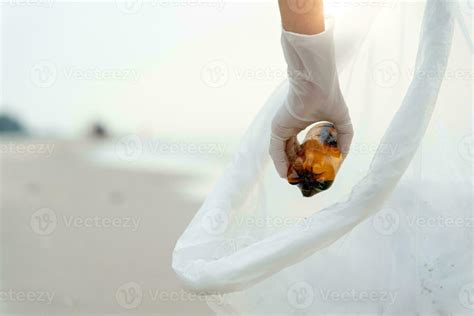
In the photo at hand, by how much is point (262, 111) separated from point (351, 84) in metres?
0.16

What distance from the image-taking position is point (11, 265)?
2.19 m

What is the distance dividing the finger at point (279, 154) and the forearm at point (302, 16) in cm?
19

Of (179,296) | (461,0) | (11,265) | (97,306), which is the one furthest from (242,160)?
(11,265)

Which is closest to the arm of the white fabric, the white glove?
the white glove

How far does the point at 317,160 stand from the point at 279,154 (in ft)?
0.21

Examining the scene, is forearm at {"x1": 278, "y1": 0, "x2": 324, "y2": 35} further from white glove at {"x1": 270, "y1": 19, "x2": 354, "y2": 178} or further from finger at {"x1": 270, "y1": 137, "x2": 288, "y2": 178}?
finger at {"x1": 270, "y1": 137, "x2": 288, "y2": 178}

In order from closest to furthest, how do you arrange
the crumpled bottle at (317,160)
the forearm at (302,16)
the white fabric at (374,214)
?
1. the forearm at (302,16)
2. the crumpled bottle at (317,160)
3. the white fabric at (374,214)

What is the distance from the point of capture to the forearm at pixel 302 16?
27.3 inches

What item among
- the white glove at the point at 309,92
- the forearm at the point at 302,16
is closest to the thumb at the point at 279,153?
the white glove at the point at 309,92

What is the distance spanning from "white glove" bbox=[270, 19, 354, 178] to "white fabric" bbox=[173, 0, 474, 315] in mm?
118

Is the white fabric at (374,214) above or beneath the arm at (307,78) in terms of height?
beneath

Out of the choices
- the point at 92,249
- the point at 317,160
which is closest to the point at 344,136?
the point at 317,160

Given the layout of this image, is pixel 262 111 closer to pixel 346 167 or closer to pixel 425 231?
pixel 346 167

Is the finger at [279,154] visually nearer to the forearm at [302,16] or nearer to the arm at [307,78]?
the arm at [307,78]
